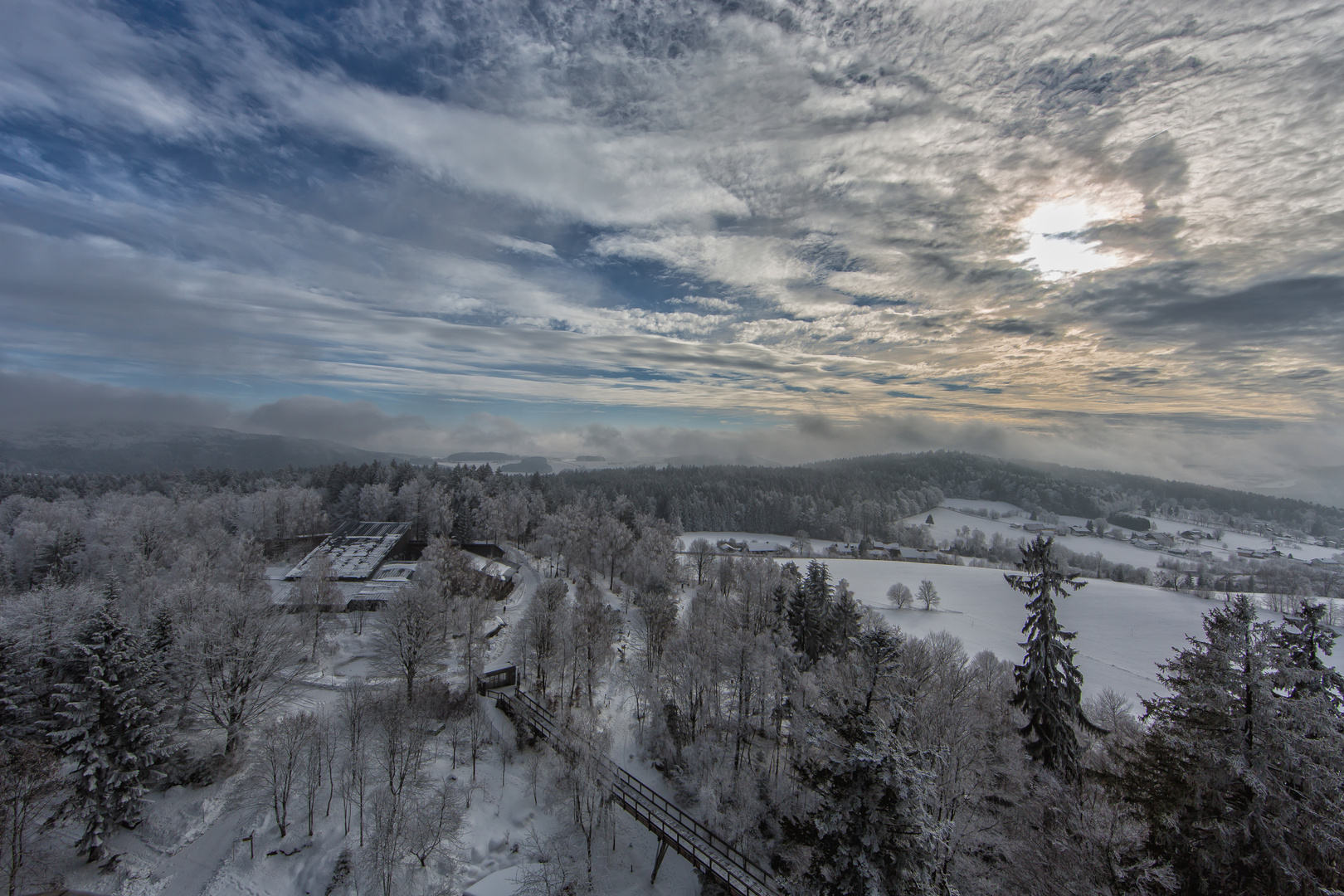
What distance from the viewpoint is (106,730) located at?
79.4 feet

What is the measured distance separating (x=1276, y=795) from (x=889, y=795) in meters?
8.35

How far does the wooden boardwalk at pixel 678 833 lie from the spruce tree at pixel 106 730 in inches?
794

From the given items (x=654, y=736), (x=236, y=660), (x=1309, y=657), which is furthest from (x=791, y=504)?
(x=1309, y=657)

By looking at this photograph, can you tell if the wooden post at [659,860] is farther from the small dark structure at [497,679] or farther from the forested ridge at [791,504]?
the forested ridge at [791,504]

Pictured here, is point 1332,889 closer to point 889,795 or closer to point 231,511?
point 889,795

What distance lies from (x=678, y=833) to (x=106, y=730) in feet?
96.3

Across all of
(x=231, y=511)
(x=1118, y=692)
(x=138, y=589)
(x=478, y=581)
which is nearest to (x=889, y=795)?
(x=478, y=581)

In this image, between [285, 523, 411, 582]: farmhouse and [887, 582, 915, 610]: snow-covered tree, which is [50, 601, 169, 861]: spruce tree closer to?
[285, 523, 411, 582]: farmhouse

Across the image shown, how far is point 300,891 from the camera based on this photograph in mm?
23547

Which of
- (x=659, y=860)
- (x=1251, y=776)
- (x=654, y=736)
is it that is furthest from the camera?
(x=654, y=736)

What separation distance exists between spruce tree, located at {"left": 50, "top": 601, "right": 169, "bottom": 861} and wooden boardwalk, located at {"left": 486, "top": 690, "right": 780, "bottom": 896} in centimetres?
2016

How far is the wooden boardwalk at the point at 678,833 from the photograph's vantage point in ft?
77.7

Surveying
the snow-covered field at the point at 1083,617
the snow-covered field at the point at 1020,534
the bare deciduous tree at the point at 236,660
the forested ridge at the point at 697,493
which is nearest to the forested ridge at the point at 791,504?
the forested ridge at the point at 697,493

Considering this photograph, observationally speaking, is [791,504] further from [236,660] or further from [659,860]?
[236,660]
